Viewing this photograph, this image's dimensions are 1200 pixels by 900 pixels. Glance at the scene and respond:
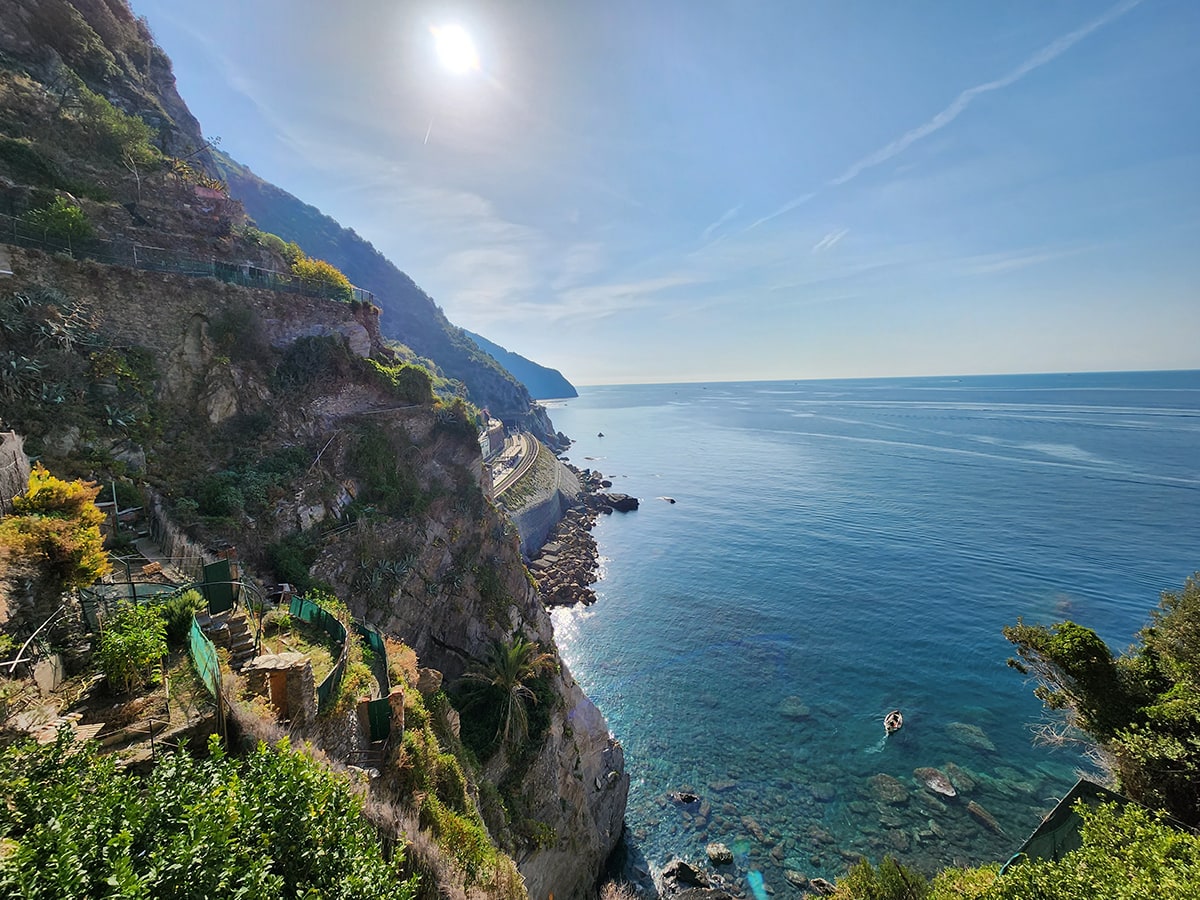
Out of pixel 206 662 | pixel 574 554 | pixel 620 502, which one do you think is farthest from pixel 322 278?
pixel 620 502

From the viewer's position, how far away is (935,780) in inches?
1097

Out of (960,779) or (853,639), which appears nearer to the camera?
(960,779)

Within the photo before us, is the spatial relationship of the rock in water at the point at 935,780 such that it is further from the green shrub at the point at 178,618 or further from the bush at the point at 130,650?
the bush at the point at 130,650

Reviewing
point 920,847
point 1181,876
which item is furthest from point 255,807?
point 920,847

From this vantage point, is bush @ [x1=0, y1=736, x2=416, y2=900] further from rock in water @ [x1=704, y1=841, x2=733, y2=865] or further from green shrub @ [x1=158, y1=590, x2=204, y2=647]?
rock in water @ [x1=704, y1=841, x2=733, y2=865]

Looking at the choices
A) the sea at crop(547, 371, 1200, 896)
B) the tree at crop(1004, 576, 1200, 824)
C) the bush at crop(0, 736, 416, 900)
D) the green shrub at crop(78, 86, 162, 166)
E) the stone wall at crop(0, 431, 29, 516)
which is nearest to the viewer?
the bush at crop(0, 736, 416, 900)

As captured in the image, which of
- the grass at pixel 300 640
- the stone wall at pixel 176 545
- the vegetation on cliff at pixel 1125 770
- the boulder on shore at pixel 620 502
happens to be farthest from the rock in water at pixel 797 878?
the boulder on shore at pixel 620 502

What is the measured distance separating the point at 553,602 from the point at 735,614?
62.1 ft

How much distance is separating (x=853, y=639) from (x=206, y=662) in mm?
45410

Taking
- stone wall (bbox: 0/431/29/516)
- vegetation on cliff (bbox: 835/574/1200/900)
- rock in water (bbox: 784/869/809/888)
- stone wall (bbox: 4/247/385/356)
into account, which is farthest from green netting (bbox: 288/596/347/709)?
rock in water (bbox: 784/869/809/888)

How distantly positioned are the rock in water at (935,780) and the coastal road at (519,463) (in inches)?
1912

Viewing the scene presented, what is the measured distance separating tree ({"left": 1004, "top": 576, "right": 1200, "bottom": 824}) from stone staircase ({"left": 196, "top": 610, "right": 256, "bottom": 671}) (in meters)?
24.3

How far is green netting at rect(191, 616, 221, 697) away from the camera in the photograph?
28.7 ft

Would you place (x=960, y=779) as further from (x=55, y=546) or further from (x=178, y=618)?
(x=55, y=546)
